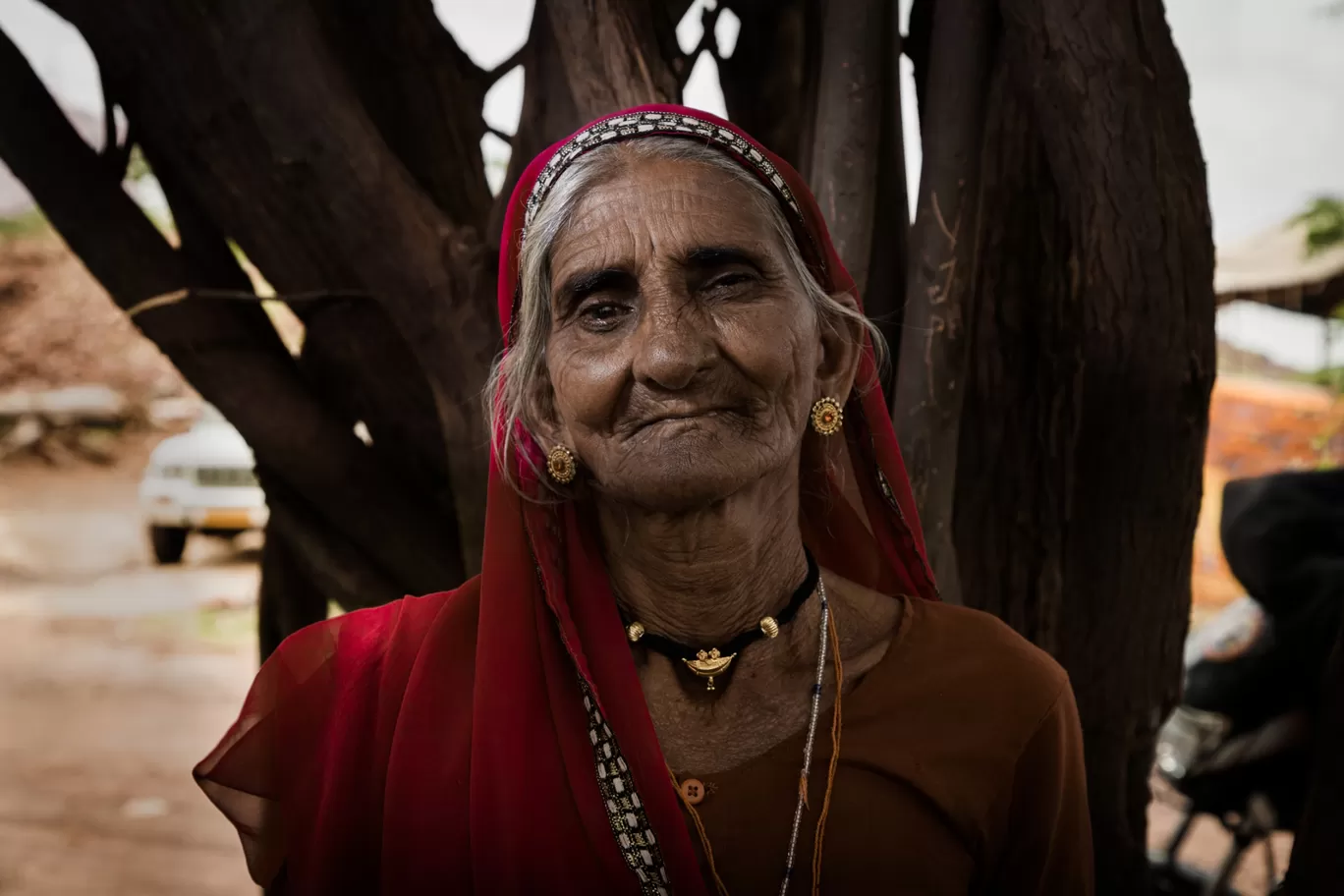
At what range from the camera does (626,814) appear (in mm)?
1143

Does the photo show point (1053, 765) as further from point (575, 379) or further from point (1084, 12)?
point (1084, 12)

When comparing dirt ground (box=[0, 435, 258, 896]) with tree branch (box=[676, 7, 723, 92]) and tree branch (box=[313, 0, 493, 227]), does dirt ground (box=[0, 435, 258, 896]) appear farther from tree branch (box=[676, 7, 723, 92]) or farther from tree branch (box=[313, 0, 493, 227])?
tree branch (box=[676, 7, 723, 92])

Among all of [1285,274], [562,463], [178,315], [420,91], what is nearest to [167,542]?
[178,315]

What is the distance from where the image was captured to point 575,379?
1.16 metres

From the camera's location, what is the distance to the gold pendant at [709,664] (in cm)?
126

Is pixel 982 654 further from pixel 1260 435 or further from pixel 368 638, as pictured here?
pixel 1260 435

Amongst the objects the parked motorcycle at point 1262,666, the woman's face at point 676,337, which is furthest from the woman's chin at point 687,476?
the parked motorcycle at point 1262,666

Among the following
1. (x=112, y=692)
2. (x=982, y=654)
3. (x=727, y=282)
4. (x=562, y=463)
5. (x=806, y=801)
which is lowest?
(x=112, y=692)

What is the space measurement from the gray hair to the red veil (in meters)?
0.02

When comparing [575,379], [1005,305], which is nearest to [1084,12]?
[1005,305]

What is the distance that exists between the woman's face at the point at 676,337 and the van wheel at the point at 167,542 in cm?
325

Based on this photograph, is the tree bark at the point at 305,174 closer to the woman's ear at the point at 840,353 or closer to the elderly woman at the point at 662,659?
the elderly woman at the point at 662,659

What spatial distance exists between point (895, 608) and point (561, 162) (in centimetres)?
76

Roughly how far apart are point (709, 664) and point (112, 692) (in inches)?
141
